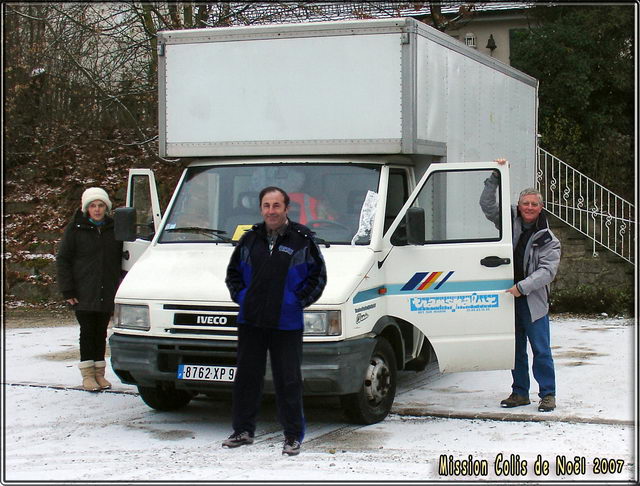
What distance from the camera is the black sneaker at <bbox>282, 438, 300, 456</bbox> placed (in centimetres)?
666

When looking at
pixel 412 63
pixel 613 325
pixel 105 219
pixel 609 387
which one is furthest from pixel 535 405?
pixel 613 325

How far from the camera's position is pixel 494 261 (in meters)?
7.89

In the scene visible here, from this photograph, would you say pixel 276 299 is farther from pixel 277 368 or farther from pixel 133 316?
pixel 133 316

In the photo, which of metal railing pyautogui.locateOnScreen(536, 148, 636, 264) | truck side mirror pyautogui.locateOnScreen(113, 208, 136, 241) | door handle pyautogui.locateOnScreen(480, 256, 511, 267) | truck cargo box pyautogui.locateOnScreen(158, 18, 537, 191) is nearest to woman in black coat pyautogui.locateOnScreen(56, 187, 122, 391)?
truck side mirror pyautogui.locateOnScreen(113, 208, 136, 241)

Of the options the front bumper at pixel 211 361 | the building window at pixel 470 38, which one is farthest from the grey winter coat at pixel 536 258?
the building window at pixel 470 38

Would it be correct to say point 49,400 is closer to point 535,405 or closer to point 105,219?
point 105,219

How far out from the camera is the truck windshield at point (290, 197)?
7.90 meters

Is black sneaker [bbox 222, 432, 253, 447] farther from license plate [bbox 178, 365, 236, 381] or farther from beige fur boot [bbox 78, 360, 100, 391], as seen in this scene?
beige fur boot [bbox 78, 360, 100, 391]

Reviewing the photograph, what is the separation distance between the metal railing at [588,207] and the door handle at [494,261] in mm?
8881

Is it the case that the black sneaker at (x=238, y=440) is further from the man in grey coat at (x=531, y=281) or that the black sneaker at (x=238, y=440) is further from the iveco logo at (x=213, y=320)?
the man in grey coat at (x=531, y=281)

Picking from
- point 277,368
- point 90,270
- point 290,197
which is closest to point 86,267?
point 90,270

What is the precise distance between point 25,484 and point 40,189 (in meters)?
15.5

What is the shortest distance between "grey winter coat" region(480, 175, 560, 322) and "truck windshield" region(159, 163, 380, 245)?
0.97 meters

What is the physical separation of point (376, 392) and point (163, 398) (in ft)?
6.27
